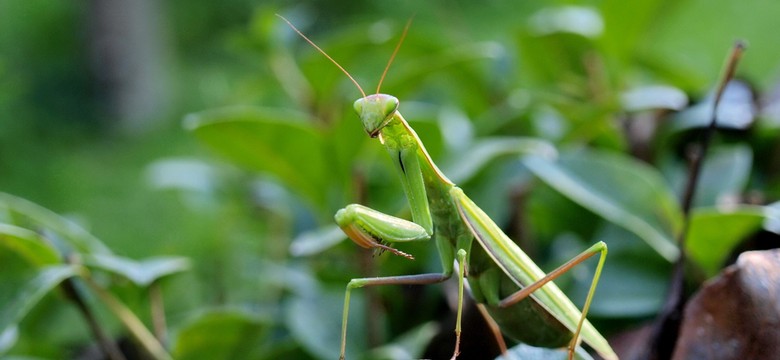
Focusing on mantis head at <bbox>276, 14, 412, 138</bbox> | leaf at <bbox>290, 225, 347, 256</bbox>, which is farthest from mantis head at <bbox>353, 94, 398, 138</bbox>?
leaf at <bbox>290, 225, 347, 256</bbox>

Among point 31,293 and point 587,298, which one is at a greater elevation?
point 31,293

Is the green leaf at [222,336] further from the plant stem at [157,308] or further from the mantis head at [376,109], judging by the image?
the mantis head at [376,109]

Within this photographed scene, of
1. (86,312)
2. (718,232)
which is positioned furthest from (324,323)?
(718,232)

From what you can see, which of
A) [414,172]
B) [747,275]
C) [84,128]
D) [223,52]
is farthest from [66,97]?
[747,275]

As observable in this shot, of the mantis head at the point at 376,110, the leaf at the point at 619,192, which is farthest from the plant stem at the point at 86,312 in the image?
the leaf at the point at 619,192

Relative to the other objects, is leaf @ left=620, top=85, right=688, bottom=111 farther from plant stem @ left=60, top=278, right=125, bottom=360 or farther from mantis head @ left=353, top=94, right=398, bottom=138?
plant stem @ left=60, top=278, right=125, bottom=360

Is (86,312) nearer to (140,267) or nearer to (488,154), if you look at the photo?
(140,267)
